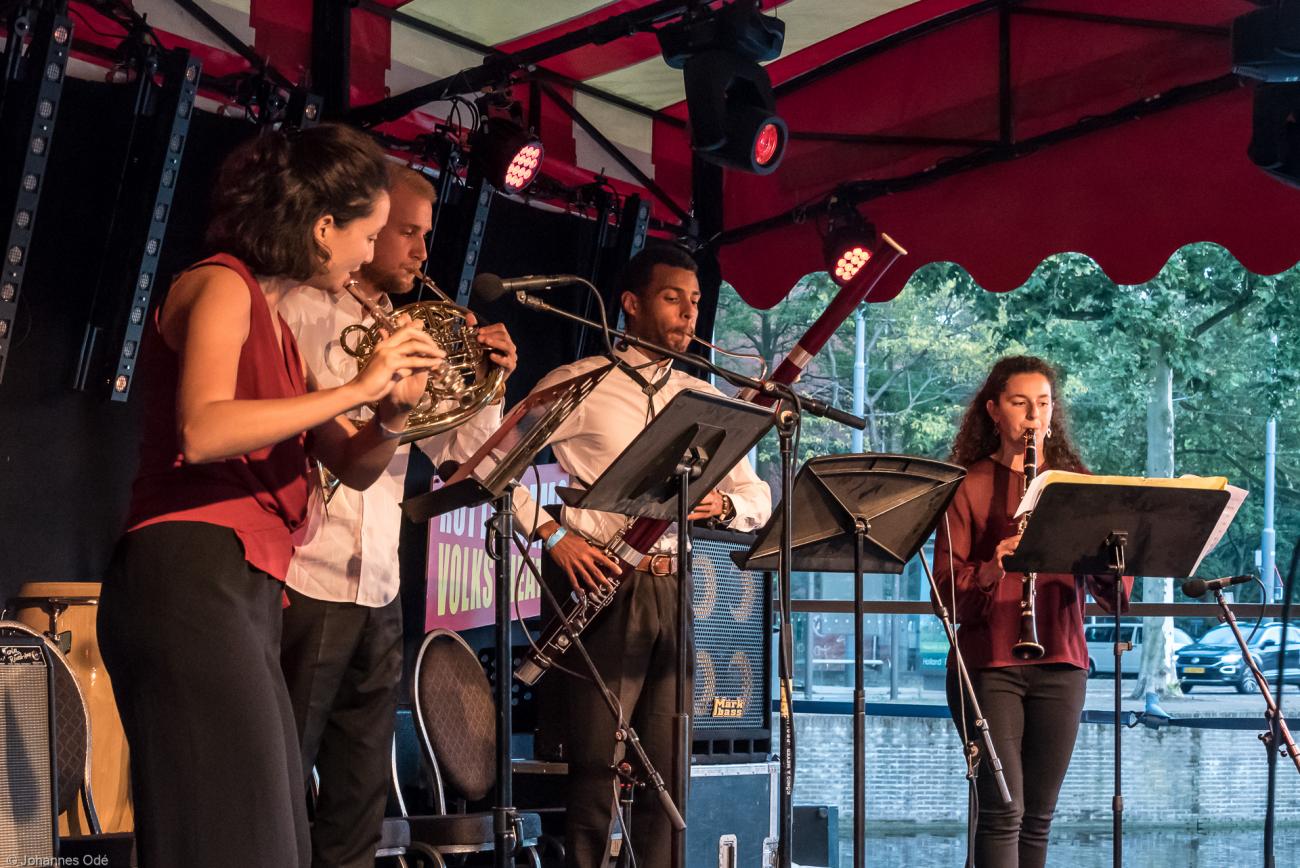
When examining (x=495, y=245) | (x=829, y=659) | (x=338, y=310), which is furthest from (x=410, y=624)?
(x=829, y=659)

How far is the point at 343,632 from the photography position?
2828mm

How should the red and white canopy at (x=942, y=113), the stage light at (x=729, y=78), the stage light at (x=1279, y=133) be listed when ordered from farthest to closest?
the red and white canopy at (x=942, y=113)
the stage light at (x=729, y=78)
the stage light at (x=1279, y=133)

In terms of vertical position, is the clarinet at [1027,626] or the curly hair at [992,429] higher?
the curly hair at [992,429]

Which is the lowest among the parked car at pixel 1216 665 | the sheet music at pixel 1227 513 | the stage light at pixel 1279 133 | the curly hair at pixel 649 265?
the parked car at pixel 1216 665

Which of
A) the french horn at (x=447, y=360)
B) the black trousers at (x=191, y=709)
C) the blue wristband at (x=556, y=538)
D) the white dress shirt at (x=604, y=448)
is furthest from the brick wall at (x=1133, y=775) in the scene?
the black trousers at (x=191, y=709)

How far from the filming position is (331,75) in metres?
5.50

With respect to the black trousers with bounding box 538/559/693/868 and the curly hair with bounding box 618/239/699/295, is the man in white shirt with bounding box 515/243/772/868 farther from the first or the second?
the curly hair with bounding box 618/239/699/295

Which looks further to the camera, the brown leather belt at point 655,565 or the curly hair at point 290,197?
the brown leather belt at point 655,565

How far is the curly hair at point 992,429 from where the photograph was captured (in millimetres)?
4488

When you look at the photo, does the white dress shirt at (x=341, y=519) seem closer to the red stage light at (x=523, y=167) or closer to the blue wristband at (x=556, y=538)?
the blue wristband at (x=556, y=538)

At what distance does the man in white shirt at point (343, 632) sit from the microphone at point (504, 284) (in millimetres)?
355

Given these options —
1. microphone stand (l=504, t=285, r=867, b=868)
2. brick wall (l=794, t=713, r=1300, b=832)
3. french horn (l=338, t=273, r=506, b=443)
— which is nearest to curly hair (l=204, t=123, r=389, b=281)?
french horn (l=338, t=273, r=506, b=443)

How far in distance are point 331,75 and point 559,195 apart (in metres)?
1.32

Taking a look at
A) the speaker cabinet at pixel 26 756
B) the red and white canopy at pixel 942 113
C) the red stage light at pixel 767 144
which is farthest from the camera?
the red and white canopy at pixel 942 113
